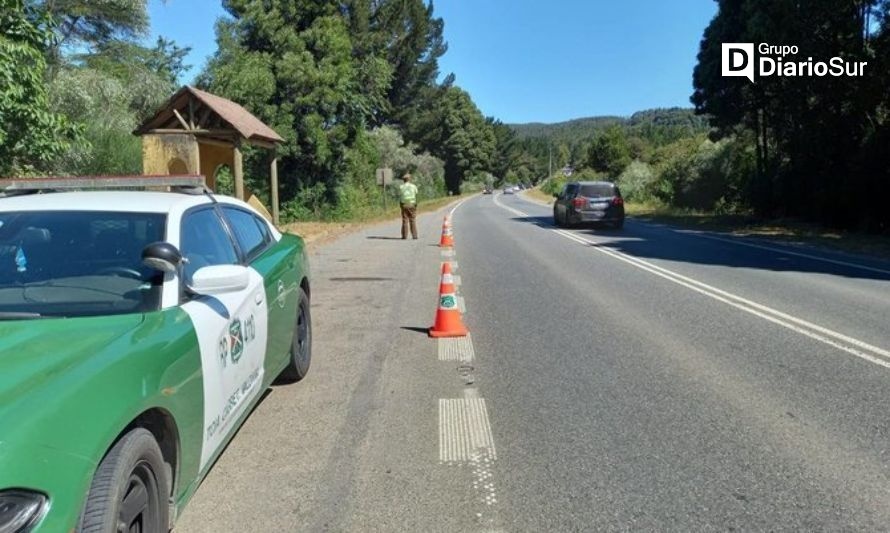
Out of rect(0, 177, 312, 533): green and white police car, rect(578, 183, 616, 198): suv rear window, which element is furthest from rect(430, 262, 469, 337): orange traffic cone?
rect(578, 183, 616, 198): suv rear window

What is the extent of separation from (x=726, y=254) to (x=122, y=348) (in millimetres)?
15897

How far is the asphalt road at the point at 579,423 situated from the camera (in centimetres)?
380

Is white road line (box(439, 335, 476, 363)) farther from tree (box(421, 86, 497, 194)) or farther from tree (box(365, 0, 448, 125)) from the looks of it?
tree (box(421, 86, 497, 194))

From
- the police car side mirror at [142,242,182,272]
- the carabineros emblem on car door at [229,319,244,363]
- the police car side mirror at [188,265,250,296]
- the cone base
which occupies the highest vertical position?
the police car side mirror at [142,242,182,272]

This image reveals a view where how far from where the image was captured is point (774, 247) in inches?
734

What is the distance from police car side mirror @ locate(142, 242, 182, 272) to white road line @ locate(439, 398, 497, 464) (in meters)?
1.92

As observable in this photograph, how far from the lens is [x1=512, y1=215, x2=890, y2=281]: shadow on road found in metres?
14.0

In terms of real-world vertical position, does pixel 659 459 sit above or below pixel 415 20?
below

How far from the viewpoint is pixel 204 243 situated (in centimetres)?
442

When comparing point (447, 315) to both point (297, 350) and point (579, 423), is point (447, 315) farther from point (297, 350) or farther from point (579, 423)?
point (579, 423)

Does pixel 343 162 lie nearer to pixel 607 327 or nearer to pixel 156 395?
pixel 607 327

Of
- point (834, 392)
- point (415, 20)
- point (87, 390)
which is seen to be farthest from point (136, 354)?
point (415, 20)

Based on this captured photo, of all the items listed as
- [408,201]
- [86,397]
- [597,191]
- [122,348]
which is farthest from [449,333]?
[597,191]

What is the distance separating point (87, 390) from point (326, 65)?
29.7 metres
